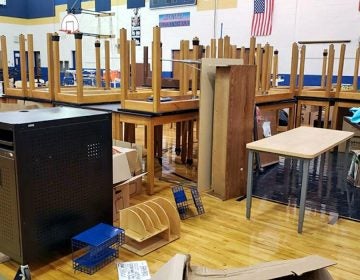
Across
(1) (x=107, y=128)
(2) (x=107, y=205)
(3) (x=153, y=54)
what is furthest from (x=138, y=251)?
(3) (x=153, y=54)

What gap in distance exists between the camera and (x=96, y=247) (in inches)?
90.9

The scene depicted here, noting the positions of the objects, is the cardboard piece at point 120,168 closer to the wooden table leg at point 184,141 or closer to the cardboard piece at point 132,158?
the cardboard piece at point 132,158

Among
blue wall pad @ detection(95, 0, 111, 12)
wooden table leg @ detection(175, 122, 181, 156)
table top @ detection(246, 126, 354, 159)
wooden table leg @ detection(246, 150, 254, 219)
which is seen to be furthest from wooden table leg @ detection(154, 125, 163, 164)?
blue wall pad @ detection(95, 0, 111, 12)

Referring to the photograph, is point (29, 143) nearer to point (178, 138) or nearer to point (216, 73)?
point (216, 73)

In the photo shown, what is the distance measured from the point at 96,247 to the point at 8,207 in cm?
58

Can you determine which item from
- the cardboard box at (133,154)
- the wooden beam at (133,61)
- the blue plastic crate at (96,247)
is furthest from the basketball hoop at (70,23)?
the blue plastic crate at (96,247)

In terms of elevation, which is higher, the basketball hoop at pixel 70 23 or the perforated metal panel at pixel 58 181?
the basketball hoop at pixel 70 23

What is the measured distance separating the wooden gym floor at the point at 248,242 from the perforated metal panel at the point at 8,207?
20 cm

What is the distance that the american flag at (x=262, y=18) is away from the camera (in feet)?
28.5

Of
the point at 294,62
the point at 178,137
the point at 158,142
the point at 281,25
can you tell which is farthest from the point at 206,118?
the point at 281,25

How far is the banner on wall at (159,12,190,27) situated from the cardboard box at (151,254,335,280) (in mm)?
9558

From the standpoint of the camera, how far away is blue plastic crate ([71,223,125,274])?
2346 mm

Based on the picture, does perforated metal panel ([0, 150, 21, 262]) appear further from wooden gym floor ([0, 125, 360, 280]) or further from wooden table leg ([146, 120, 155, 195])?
wooden table leg ([146, 120, 155, 195])

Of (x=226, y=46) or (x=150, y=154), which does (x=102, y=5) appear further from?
(x=150, y=154)
